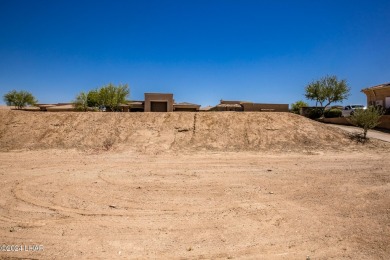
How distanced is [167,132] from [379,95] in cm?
2814

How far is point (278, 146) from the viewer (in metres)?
19.7

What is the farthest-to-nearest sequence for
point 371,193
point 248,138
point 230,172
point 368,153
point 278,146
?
point 248,138
point 278,146
point 368,153
point 230,172
point 371,193

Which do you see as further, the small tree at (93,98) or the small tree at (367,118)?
the small tree at (93,98)

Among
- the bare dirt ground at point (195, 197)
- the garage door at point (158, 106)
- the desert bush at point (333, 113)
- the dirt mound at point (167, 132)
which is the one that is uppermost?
the garage door at point (158, 106)

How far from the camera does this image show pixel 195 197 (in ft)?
29.6

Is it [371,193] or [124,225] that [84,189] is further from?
[371,193]

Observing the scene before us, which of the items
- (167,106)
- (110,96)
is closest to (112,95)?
(110,96)

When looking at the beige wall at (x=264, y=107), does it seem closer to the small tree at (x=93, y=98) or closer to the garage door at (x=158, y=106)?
the garage door at (x=158, y=106)

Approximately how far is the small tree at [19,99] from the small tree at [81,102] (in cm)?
1932

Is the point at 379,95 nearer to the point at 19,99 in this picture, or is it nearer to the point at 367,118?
the point at 367,118

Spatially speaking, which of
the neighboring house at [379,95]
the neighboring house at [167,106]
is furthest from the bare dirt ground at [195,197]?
the neighboring house at [167,106]

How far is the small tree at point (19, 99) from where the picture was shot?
175 feet

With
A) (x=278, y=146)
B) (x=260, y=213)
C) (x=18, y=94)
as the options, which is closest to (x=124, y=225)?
(x=260, y=213)

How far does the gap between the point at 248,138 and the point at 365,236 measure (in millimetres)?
15033
